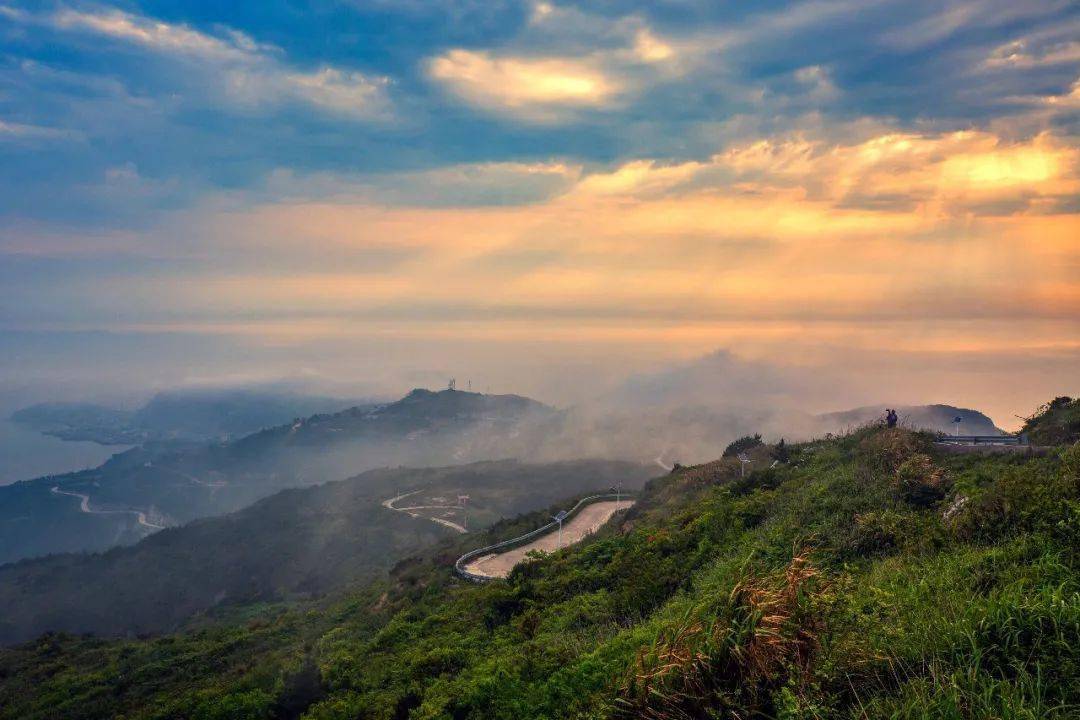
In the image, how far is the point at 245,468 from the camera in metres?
166

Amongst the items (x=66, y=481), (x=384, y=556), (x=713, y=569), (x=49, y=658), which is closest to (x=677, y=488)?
(x=713, y=569)

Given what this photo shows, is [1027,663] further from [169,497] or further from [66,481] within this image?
[66,481]

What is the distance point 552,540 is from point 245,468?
156 meters

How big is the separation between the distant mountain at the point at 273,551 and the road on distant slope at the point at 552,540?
21.1 metres

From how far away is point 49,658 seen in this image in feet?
93.9

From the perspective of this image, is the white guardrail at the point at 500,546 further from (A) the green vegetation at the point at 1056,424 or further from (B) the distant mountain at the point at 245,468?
(B) the distant mountain at the point at 245,468

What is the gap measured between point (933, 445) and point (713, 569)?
11.7m

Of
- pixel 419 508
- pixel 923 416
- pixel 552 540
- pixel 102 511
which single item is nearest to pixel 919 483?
pixel 552 540

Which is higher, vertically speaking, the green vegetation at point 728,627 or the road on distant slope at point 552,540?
the green vegetation at point 728,627

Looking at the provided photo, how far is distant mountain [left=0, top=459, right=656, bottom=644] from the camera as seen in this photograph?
61219mm

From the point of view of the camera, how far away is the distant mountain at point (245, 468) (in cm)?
13612

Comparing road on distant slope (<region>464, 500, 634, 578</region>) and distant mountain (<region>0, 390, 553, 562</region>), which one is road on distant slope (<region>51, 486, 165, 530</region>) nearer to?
distant mountain (<region>0, 390, 553, 562</region>)

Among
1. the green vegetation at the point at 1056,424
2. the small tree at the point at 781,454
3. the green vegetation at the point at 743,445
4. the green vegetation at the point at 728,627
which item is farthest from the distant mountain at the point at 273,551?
the green vegetation at the point at 1056,424

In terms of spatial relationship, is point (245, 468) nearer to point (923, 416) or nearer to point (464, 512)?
point (464, 512)
